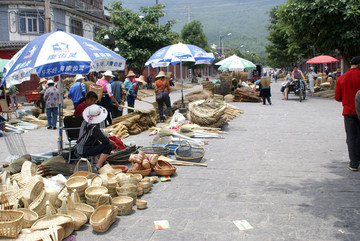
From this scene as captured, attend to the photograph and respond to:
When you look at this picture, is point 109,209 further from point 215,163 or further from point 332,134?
point 332,134

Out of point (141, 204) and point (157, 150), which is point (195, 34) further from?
point (141, 204)

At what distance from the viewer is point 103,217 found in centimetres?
401

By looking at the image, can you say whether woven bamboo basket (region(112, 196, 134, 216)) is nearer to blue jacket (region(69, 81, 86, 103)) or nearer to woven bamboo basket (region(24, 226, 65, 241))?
woven bamboo basket (region(24, 226, 65, 241))

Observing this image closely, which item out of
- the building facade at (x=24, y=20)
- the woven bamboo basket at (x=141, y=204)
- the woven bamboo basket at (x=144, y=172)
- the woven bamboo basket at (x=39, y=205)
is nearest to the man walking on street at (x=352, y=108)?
the woven bamboo basket at (x=144, y=172)

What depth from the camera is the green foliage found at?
52406 millimetres

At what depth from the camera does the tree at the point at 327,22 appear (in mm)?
17000

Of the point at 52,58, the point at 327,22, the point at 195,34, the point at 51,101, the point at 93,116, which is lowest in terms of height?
the point at 93,116

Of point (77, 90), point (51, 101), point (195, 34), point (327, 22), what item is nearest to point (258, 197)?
point (77, 90)

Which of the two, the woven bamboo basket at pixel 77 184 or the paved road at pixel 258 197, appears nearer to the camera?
the paved road at pixel 258 197

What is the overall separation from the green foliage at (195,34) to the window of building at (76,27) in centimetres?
2253

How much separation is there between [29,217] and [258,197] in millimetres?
2840

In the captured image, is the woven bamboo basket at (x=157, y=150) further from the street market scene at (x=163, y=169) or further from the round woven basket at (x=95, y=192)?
the round woven basket at (x=95, y=192)

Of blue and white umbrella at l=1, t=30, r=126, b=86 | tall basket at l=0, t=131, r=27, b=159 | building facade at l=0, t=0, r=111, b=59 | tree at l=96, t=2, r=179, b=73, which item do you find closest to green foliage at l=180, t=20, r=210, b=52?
tree at l=96, t=2, r=179, b=73

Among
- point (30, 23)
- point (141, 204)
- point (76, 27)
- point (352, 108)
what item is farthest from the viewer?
point (76, 27)
